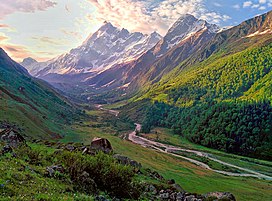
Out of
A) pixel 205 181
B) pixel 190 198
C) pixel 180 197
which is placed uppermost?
pixel 190 198

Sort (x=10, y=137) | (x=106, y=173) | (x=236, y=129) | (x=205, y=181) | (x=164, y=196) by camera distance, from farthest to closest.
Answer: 1. (x=236, y=129)
2. (x=205, y=181)
3. (x=10, y=137)
4. (x=164, y=196)
5. (x=106, y=173)

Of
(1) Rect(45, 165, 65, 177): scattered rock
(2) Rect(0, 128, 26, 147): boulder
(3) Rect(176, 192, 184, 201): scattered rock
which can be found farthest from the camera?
(2) Rect(0, 128, 26, 147): boulder

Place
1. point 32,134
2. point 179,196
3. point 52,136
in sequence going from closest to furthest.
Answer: point 179,196
point 32,134
point 52,136

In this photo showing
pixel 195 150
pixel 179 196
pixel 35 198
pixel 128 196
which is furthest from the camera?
pixel 195 150

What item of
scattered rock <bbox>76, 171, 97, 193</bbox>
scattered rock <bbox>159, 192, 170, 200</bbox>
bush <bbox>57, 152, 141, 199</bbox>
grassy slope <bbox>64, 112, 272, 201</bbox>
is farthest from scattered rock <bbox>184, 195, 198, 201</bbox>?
grassy slope <bbox>64, 112, 272, 201</bbox>

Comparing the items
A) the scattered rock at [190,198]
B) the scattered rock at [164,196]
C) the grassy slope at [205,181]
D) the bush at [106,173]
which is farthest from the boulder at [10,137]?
the grassy slope at [205,181]

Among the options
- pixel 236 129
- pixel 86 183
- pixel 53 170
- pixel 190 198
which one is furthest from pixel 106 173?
pixel 236 129

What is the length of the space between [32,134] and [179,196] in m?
58.2

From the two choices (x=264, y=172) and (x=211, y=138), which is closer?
(x=264, y=172)

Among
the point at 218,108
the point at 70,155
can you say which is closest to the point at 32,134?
the point at 70,155

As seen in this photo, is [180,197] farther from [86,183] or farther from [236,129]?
[236,129]

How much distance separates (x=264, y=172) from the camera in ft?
358

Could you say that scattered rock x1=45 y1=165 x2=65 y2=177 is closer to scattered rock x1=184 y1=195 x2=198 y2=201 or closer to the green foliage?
Result: scattered rock x1=184 y1=195 x2=198 y2=201

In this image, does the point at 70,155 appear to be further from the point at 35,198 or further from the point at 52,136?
the point at 52,136
